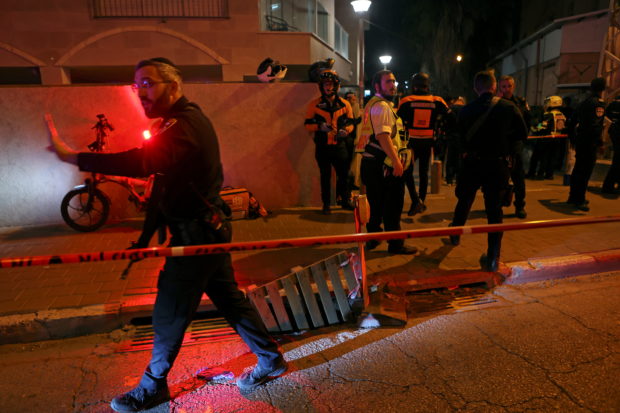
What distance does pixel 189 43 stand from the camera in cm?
1274

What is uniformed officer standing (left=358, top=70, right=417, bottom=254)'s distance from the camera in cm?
471

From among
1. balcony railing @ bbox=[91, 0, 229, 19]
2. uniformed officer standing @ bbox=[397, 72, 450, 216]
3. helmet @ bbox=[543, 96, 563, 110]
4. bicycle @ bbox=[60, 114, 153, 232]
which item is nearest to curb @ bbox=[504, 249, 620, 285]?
uniformed officer standing @ bbox=[397, 72, 450, 216]

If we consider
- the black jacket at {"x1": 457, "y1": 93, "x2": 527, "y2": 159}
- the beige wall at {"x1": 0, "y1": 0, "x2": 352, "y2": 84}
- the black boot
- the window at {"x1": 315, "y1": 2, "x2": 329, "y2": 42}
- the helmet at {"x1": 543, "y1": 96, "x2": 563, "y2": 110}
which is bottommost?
the black boot

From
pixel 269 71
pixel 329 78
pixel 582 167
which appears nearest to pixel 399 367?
pixel 329 78

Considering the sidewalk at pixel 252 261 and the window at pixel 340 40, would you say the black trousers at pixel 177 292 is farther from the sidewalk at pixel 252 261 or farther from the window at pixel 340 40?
the window at pixel 340 40

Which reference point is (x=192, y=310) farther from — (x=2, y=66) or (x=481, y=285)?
(x=2, y=66)

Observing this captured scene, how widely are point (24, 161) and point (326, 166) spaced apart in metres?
4.52

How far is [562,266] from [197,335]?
4012 millimetres

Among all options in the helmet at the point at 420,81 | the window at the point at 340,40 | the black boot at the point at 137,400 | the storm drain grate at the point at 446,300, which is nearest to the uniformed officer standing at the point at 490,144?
the storm drain grate at the point at 446,300

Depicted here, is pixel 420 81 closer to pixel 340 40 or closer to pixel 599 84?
pixel 599 84

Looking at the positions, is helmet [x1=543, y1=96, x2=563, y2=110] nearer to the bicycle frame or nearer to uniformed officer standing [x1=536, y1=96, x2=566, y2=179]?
uniformed officer standing [x1=536, y1=96, x2=566, y2=179]

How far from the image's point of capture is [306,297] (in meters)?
3.82

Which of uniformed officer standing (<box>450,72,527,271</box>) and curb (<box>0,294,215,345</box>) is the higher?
uniformed officer standing (<box>450,72,527,271</box>)

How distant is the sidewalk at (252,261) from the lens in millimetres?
3900
